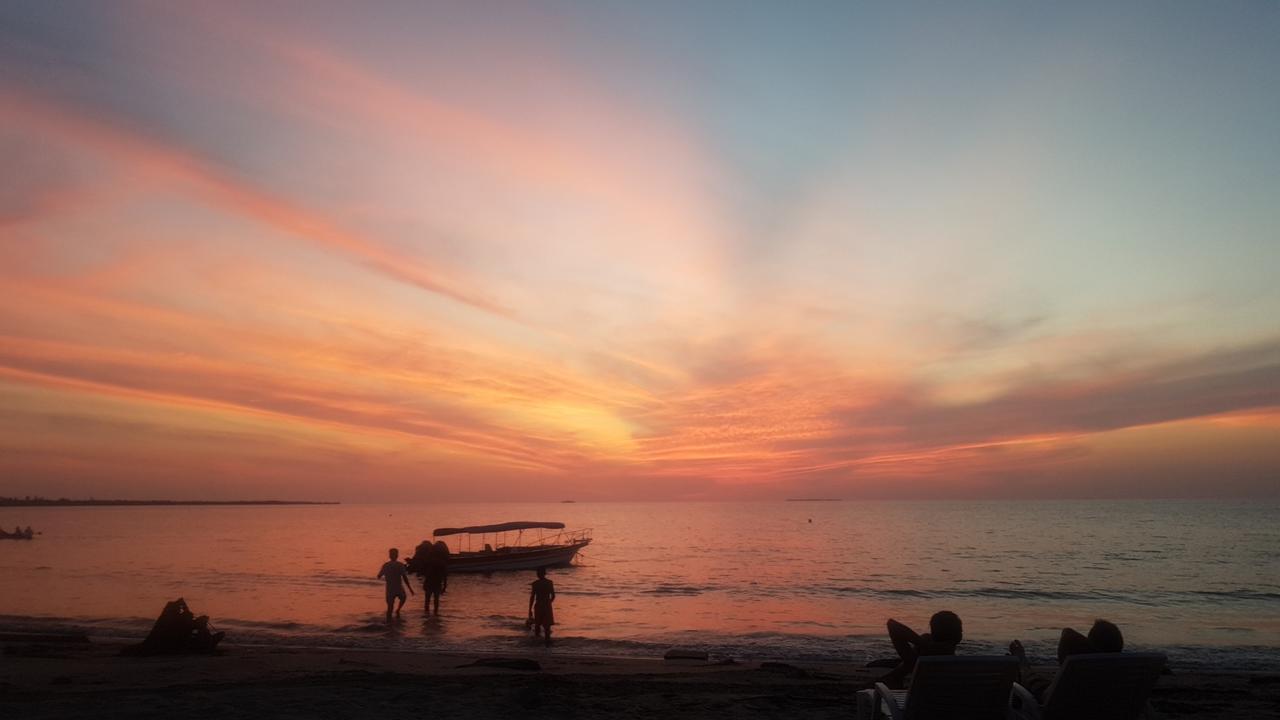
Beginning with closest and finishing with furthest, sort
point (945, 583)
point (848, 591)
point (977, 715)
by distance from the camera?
point (977, 715) → point (848, 591) → point (945, 583)

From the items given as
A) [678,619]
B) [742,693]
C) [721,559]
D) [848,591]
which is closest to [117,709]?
[742,693]

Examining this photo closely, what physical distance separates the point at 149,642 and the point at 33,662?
74.7 inches

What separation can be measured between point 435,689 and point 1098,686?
827 cm

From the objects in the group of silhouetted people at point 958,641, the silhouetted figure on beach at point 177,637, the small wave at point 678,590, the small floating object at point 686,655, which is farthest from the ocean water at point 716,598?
the group of silhouetted people at point 958,641

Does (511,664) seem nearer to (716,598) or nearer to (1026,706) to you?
(1026,706)

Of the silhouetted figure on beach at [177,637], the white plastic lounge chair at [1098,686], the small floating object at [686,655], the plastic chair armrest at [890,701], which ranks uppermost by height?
the white plastic lounge chair at [1098,686]

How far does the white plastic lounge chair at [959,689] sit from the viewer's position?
659 centimetres

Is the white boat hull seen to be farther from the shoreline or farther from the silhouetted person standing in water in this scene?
the silhouetted person standing in water

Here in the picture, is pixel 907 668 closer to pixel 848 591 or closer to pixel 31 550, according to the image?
pixel 848 591

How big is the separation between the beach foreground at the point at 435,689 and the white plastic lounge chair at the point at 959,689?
3.77 meters

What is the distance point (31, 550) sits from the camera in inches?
2518

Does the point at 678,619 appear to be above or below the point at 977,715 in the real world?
below

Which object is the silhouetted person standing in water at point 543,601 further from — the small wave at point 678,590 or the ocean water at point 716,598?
the small wave at point 678,590

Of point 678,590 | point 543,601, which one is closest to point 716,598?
point 678,590
